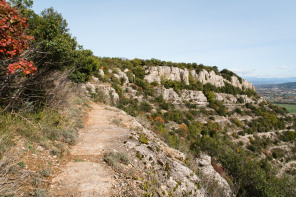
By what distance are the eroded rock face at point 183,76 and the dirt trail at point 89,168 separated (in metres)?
36.1

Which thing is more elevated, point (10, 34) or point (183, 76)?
point (10, 34)

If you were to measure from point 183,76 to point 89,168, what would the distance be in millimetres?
46444

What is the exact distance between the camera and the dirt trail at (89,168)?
400 cm

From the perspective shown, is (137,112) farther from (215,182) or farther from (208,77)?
(208,77)

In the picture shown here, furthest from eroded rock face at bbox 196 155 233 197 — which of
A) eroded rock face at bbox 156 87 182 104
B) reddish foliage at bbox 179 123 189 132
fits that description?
eroded rock face at bbox 156 87 182 104

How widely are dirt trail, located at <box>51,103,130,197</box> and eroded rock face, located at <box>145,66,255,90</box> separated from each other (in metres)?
36.1

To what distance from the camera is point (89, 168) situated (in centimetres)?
512

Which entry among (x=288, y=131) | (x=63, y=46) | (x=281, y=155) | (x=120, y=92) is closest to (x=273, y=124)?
(x=288, y=131)

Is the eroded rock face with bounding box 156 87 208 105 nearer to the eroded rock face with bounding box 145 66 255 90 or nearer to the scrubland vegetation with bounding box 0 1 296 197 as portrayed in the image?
the scrubland vegetation with bounding box 0 1 296 197

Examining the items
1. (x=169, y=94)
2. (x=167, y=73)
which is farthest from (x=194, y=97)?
(x=167, y=73)

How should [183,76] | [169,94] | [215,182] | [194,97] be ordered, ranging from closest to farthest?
[215,182], [169,94], [194,97], [183,76]

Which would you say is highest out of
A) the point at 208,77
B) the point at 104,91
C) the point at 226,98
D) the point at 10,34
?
the point at 10,34

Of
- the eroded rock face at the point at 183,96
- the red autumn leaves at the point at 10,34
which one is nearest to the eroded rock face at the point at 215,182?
the red autumn leaves at the point at 10,34

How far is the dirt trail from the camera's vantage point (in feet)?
13.1
